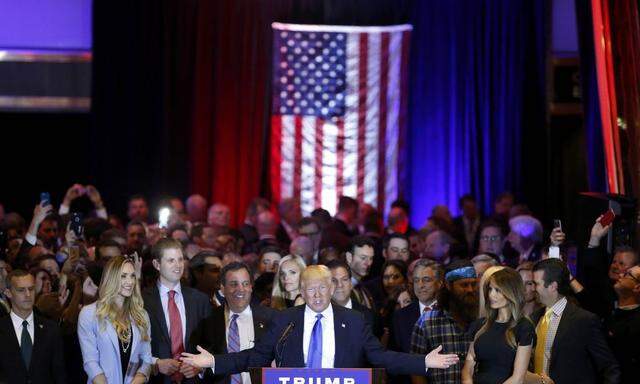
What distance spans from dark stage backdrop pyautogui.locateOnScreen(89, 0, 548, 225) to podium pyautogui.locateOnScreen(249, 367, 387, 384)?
9.91 m

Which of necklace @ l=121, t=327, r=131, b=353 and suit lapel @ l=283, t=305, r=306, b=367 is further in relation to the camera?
necklace @ l=121, t=327, r=131, b=353

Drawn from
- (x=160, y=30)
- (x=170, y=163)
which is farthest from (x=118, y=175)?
(x=160, y=30)

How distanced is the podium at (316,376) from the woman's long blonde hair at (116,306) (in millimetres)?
1460

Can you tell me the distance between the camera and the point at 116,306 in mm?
7871

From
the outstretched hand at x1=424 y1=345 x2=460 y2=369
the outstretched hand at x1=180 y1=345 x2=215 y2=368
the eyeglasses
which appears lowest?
the outstretched hand at x1=180 y1=345 x2=215 y2=368

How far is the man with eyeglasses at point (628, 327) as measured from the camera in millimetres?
8039

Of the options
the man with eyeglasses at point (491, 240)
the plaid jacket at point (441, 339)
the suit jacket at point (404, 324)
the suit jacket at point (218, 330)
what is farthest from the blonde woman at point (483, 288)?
the man with eyeglasses at point (491, 240)

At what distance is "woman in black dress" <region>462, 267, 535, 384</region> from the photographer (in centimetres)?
717

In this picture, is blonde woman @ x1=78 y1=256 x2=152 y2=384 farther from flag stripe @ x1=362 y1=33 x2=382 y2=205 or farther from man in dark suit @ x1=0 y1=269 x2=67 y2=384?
flag stripe @ x1=362 y1=33 x2=382 y2=205

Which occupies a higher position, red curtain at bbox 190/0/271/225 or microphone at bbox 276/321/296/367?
red curtain at bbox 190/0/271/225

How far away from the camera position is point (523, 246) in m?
10.8

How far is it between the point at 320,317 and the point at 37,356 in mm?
1992

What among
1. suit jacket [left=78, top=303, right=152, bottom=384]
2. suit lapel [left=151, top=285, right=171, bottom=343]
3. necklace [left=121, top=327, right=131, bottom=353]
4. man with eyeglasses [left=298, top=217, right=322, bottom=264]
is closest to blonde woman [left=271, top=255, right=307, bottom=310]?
suit lapel [left=151, top=285, right=171, bottom=343]

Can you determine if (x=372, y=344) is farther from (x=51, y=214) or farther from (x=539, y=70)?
(x=539, y=70)
